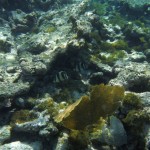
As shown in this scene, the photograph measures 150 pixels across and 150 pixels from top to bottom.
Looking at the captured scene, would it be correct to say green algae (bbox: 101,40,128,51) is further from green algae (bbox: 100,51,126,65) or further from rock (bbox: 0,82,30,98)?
rock (bbox: 0,82,30,98)

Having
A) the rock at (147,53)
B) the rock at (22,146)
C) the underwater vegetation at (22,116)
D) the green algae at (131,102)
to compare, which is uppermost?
the green algae at (131,102)

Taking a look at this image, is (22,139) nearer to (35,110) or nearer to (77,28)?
(35,110)

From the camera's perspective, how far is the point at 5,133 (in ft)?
20.9

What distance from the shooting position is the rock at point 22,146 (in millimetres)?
5789

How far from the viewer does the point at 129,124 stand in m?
5.59

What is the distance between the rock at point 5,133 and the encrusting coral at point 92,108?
1.35m

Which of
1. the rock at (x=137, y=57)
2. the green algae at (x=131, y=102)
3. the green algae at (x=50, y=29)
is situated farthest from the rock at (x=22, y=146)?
the green algae at (x=50, y=29)

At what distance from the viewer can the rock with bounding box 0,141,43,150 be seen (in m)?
5.79

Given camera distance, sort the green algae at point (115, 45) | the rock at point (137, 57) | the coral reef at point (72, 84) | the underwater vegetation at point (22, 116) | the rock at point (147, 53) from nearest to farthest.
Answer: the coral reef at point (72, 84) → the underwater vegetation at point (22, 116) → the rock at point (137, 57) → the rock at point (147, 53) → the green algae at point (115, 45)

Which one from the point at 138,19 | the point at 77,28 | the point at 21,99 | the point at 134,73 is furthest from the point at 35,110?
the point at 138,19

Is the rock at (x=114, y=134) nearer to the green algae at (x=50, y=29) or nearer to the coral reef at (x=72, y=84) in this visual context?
the coral reef at (x=72, y=84)

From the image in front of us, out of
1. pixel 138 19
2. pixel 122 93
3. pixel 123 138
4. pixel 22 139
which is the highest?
pixel 122 93

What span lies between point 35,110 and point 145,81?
2870 mm

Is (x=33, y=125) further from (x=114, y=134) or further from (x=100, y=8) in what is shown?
(x=100, y=8)
